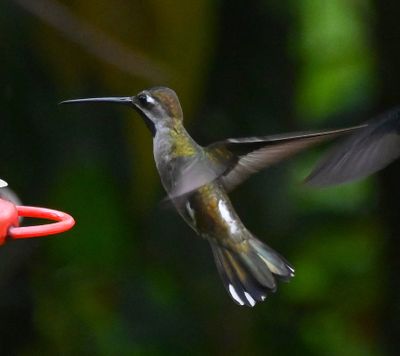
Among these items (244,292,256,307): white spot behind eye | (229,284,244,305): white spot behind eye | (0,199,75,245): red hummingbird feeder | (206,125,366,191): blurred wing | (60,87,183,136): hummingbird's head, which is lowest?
(244,292,256,307): white spot behind eye

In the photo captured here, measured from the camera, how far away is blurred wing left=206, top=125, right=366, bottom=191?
2.23 metres

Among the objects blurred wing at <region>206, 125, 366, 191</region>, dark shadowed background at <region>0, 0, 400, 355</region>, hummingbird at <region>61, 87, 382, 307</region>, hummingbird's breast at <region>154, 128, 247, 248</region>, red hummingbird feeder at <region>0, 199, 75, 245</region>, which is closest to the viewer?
red hummingbird feeder at <region>0, 199, 75, 245</region>

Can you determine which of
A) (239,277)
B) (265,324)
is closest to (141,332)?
(265,324)

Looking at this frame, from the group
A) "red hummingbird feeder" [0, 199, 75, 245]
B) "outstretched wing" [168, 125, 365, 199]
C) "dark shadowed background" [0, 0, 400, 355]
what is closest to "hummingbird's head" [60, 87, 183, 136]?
"outstretched wing" [168, 125, 365, 199]

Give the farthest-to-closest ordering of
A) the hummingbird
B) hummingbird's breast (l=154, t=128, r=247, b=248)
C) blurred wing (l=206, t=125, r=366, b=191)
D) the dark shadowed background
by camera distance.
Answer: the dark shadowed background
hummingbird's breast (l=154, t=128, r=247, b=248)
the hummingbird
blurred wing (l=206, t=125, r=366, b=191)

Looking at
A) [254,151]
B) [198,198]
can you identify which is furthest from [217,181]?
[254,151]

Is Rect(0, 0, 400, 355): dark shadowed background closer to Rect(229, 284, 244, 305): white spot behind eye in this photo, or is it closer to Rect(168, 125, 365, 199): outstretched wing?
Rect(168, 125, 365, 199): outstretched wing

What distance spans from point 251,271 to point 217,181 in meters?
0.23

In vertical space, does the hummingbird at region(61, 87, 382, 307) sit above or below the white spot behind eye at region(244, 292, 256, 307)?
above

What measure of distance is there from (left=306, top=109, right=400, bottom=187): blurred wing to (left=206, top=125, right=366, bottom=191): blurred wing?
109 millimetres

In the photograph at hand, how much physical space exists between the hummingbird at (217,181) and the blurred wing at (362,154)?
0.12m

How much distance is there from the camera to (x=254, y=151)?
2326 mm

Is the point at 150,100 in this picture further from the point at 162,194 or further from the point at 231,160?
the point at 162,194

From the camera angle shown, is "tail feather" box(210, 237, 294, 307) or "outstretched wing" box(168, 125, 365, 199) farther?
"tail feather" box(210, 237, 294, 307)
